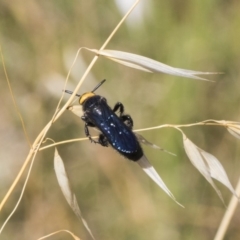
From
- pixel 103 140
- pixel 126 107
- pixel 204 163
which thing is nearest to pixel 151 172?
pixel 204 163

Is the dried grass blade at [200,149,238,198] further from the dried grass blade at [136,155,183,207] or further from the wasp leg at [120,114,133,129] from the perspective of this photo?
the wasp leg at [120,114,133,129]

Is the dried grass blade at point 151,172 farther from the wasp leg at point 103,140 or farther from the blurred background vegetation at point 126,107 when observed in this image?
the blurred background vegetation at point 126,107

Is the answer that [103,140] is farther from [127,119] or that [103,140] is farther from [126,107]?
[126,107]

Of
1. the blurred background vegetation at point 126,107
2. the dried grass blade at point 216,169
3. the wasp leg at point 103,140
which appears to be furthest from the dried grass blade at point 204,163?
the blurred background vegetation at point 126,107

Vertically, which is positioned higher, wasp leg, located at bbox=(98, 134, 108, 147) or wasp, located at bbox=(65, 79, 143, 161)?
wasp, located at bbox=(65, 79, 143, 161)

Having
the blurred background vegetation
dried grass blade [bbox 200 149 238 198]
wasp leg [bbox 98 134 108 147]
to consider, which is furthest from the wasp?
the blurred background vegetation

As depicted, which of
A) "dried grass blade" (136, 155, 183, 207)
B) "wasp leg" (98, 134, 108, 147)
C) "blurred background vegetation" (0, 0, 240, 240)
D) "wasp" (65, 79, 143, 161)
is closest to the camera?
"dried grass blade" (136, 155, 183, 207)
